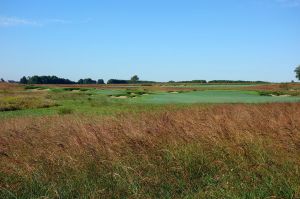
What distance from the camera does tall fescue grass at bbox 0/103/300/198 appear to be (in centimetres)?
560

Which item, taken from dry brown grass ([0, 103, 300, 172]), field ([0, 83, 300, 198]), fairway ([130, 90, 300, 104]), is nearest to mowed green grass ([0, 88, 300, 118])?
fairway ([130, 90, 300, 104])

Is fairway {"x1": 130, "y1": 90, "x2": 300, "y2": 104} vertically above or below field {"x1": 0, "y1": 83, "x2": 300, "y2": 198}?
below

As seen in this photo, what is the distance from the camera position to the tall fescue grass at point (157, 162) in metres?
5.60

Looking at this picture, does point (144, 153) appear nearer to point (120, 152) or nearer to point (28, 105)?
point (120, 152)

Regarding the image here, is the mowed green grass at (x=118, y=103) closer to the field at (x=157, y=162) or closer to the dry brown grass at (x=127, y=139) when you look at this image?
the dry brown grass at (x=127, y=139)

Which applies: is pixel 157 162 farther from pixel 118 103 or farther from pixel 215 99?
pixel 215 99

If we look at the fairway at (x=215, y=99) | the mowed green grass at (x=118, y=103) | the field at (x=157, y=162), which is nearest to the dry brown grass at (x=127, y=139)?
the field at (x=157, y=162)

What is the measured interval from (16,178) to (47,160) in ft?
2.49

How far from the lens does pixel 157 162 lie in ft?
22.2

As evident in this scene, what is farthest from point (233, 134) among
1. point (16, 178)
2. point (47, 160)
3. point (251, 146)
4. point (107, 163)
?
point (16, 178)

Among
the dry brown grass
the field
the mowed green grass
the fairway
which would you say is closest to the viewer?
the field

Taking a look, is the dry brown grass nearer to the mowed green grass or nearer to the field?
the field

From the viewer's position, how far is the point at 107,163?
682 cm

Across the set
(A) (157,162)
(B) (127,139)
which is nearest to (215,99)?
(B) (127,139)
